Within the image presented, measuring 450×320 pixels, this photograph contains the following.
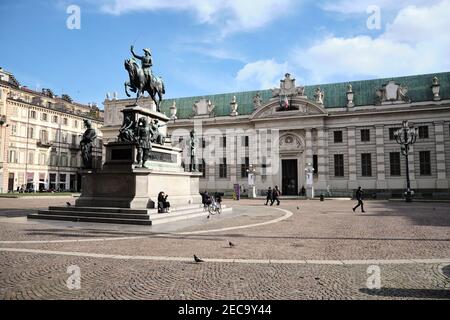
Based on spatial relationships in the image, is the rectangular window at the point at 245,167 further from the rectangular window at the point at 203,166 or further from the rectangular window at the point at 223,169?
the rectangular window at the point at 203,166

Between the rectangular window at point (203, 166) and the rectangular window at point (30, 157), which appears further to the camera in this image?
the rectangular window at point (30, 157)

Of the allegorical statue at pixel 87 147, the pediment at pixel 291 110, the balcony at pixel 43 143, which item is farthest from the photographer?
the balcony at pixel 43 143

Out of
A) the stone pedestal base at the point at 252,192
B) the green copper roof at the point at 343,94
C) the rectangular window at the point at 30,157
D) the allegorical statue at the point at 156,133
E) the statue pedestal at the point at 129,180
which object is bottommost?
the stone pedestal base at the point at 252,192

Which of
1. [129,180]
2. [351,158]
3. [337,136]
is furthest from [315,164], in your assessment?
[129,180]

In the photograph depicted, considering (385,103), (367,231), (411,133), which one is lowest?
(367,231)

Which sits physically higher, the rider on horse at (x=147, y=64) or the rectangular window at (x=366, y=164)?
the rider on horse at (x=147, y=64)

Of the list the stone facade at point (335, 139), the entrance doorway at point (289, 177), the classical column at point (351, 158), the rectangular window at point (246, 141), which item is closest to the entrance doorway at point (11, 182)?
the stone facade at point (335, 139)

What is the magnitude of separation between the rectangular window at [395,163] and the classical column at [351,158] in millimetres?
5001

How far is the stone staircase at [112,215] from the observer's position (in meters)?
14.7

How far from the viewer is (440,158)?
45.7 m
